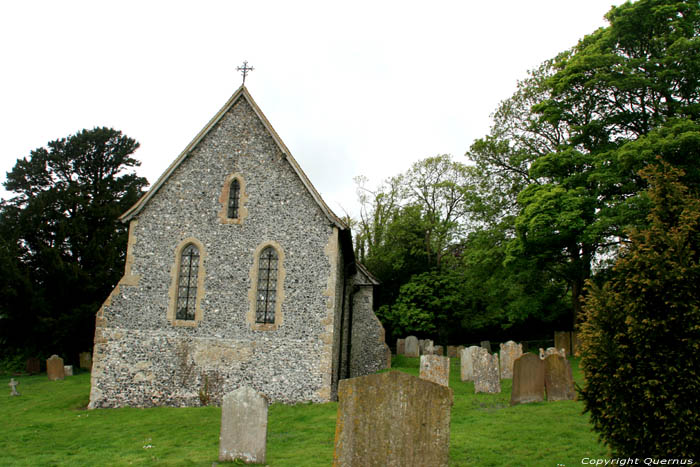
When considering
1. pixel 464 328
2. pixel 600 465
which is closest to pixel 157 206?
pixel 600 465

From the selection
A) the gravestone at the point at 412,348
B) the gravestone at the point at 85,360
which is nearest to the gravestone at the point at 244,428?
the gravestone at the point at 412,348

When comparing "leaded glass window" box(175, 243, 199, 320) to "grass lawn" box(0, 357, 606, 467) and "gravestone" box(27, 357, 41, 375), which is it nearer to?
"grass lawn" box(0, 357, 606, 467)

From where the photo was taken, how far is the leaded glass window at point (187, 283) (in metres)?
15.1

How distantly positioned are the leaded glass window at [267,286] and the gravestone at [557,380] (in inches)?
303

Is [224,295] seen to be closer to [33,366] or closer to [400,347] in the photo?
[400,347]

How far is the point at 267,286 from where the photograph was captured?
49.5 ft

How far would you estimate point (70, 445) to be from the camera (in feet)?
35.6

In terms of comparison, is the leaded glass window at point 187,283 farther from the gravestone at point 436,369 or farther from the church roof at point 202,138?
the gravestone at point 436,369

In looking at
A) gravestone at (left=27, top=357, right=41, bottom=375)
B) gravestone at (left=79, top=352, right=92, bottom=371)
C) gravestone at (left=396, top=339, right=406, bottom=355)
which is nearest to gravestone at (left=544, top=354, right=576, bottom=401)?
gravestone at (left=396, top=339, right=406, bottom=355)

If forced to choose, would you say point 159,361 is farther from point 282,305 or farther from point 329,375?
point 329,375

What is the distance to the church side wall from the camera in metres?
14.4

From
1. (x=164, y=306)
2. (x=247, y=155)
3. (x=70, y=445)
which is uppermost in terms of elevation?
(x=247, y=155)

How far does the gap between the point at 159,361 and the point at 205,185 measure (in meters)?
5.55

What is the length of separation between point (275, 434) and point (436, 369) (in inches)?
192
